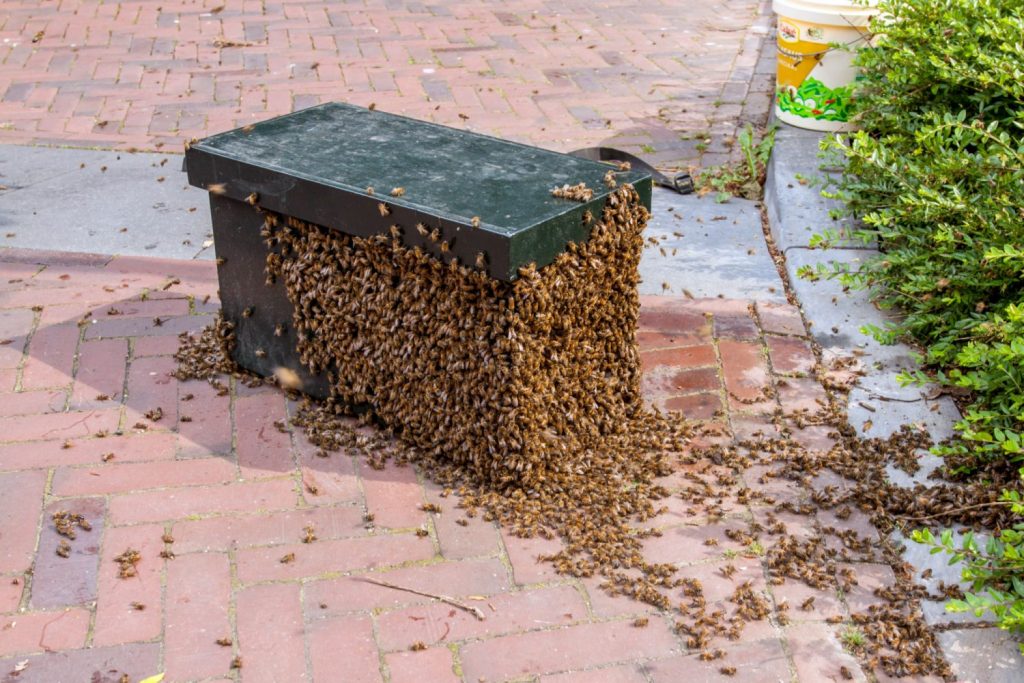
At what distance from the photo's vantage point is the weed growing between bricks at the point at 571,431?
2809 millimetres

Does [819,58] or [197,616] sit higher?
[819,58]

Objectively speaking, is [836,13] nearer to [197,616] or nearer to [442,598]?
[442,598]

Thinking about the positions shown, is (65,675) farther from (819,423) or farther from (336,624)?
(819,423)

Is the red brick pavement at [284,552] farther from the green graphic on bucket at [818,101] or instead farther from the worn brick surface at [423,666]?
the green graphic on bucket at [818,101]

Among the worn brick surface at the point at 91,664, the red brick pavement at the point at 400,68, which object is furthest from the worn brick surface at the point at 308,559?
the red brick pavement at the point at 400,68

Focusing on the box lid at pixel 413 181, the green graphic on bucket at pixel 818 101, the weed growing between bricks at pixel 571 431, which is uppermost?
the box lid at pixel 413 181

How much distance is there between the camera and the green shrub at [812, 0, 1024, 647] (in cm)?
289

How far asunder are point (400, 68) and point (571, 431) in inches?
160

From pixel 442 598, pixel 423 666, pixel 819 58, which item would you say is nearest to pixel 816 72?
pixel 819 58

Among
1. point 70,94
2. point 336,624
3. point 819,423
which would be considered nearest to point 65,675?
point 336,624

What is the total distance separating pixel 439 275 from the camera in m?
2.93

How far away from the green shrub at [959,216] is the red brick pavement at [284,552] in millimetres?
373

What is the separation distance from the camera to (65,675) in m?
2.47

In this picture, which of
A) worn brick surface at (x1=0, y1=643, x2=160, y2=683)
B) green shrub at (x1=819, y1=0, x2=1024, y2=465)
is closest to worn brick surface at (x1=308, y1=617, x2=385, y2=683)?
worn brick surface at (x1=0, y1=643, x2=160, y2=683)
